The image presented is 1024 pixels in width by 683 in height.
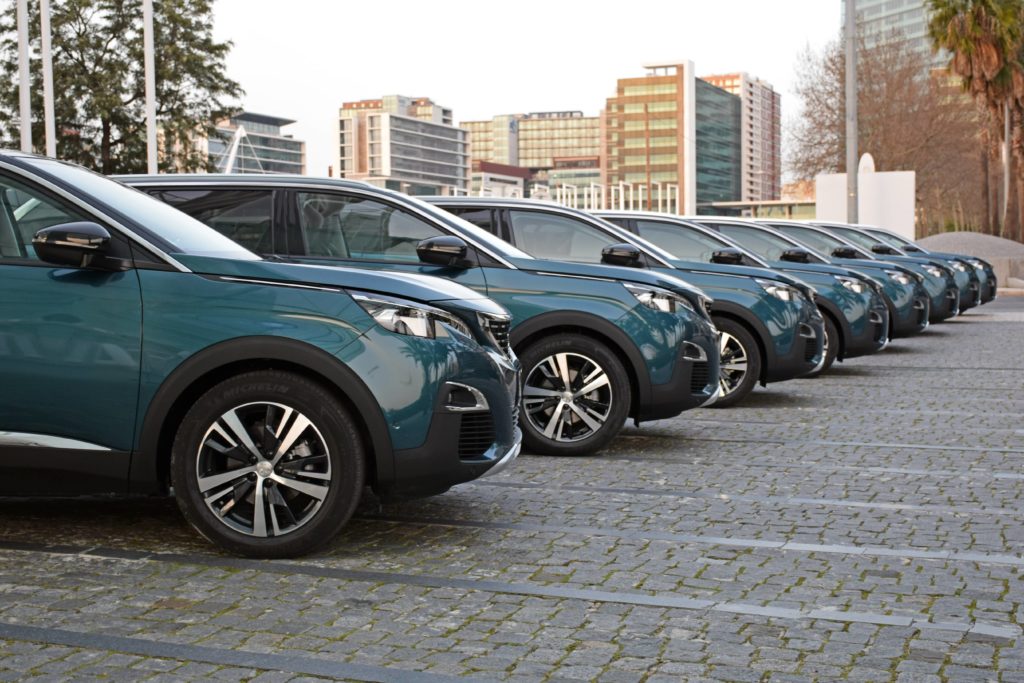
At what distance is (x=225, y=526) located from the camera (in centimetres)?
551

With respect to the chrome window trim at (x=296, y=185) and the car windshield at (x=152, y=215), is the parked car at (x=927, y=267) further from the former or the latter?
the car windshield at (x=152, y=215)

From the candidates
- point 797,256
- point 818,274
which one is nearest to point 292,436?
point 818,274

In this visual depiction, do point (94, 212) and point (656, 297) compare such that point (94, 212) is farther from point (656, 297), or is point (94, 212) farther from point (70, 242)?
point (656, 297)

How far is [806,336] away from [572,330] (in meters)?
3.71

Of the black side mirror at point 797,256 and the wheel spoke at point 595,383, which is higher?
the black side mirror at point 797,256

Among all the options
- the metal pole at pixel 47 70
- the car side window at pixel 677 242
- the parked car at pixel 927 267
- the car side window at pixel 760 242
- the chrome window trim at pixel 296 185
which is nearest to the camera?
the chrome window trim at pixel 296 185

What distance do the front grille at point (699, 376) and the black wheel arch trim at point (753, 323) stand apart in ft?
8.75

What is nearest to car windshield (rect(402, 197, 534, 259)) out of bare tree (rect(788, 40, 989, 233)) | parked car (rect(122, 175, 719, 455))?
parked car (rect(122, 175, 719, 455))

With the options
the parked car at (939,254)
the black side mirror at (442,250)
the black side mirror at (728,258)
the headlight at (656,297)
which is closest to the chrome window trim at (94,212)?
the black side mirror at (442,250)

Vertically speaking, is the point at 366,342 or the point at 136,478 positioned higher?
the point at 366,342

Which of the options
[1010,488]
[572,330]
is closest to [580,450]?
[572,330]

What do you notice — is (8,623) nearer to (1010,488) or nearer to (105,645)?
(105,645)

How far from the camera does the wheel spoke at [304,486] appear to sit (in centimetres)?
544

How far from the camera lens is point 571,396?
8.68 metres
